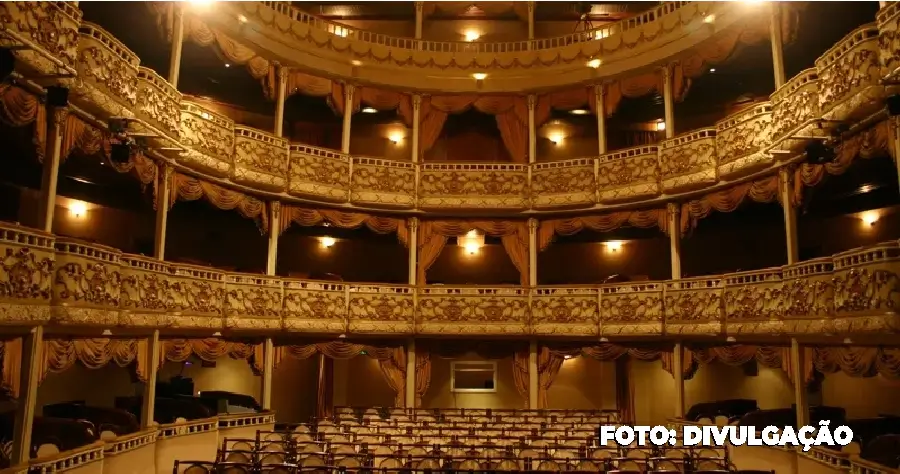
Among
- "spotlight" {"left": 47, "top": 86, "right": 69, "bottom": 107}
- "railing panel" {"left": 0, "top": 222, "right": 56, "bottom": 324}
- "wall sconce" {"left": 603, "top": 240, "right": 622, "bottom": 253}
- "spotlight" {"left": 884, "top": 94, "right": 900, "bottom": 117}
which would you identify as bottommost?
"railing panel" {"left": 0, "top": 222, "right": 56, "bottom": 324}

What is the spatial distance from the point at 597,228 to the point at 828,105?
8809 mm

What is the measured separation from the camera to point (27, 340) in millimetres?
10773

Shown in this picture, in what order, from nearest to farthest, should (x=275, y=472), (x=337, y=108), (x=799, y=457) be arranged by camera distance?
(x=275, y=472), (x=799, y=457), (x=337, y=108)

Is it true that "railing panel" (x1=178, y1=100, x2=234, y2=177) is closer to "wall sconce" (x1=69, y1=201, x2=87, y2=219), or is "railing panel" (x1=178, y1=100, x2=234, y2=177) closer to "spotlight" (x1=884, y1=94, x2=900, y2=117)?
"wall sconce" (x1=69, y1=201, x2=87, y2=219)

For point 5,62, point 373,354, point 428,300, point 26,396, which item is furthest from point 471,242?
point 5,62

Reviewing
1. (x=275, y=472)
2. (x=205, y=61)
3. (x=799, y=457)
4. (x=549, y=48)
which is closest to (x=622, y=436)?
Answer: (x=799, y=457)

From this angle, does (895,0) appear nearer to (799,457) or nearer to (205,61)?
(799,457)

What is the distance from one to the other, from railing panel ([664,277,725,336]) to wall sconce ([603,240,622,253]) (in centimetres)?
522

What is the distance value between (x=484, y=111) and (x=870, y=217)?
11890mm

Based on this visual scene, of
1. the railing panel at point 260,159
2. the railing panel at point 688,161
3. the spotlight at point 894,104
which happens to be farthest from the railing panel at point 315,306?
the spotlight at point 894,104

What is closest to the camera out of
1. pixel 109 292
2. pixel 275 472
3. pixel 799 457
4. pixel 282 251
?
pixel 275 472

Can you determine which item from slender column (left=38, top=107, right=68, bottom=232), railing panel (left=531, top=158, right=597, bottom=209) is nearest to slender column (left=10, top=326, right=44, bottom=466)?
slender column (left=38, top=107, right=68, bottom=232)

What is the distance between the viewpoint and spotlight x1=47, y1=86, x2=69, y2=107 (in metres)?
10.4

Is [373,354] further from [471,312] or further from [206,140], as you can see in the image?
[206,140]
